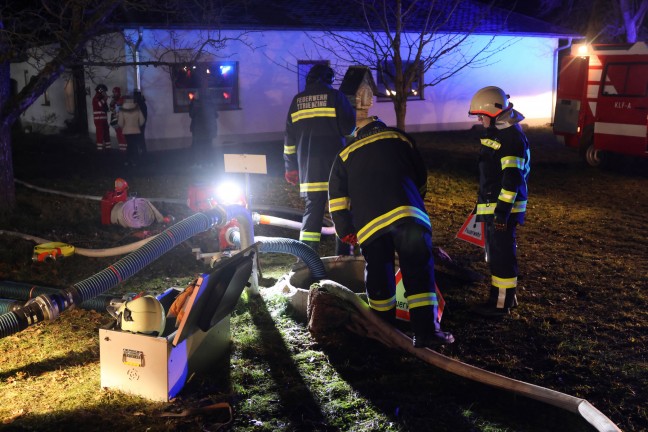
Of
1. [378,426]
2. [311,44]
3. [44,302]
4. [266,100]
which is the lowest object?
[378,426]

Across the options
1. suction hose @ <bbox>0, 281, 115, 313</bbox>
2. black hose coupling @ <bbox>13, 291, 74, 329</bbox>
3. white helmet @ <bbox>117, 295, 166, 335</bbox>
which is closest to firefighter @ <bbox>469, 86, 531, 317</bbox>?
white helmet @ <bbox>117, 295, 166, 335</bbox>

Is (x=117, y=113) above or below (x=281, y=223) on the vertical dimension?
above

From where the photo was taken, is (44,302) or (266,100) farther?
(266,100)

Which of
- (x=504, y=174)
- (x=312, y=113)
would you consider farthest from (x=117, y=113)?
(x=504, y=174)

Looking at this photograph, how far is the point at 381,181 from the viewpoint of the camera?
190 inches

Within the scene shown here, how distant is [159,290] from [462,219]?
4.82m

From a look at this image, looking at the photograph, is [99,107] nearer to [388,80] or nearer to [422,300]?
[388,80]

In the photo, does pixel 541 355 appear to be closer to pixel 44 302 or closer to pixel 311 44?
pixel 44 302

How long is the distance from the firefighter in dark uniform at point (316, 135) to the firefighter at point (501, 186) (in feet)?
4.72

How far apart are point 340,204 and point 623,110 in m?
10.2

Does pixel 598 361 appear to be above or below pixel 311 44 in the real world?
below

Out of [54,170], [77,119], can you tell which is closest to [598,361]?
[54,170]

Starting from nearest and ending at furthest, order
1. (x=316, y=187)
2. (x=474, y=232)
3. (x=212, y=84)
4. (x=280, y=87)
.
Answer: (x=474, y=232) → (x=316, y=187) → (x=212, y=84) → (x=280, y=87)

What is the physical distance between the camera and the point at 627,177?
1318cm
